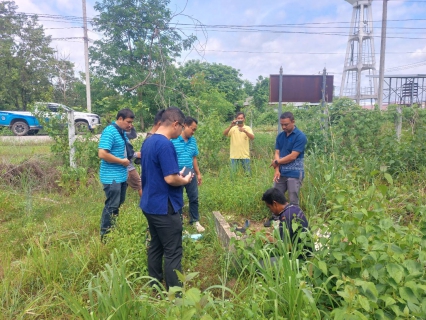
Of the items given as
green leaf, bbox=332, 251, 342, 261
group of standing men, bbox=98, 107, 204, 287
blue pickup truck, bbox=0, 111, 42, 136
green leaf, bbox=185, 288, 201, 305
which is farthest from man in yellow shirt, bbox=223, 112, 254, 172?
blue pickup truck, bbox=0, 111, 42, 136

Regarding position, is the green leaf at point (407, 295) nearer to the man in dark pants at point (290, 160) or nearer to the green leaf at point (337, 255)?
the green leaf at point (337, 255)

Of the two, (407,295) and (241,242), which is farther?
(241,242)

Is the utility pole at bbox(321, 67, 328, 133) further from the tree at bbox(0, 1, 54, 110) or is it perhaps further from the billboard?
the tree at bbox(0, 1, 54, 110)

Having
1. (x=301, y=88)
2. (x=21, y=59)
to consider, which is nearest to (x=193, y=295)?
(x=301, y=88)

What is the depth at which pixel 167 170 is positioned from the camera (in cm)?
241

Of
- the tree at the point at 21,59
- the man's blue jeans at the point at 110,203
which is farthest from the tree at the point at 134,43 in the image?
the tree at the point at 21,59

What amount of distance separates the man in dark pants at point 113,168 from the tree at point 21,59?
19032 mm

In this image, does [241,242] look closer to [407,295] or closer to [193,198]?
[407,295]

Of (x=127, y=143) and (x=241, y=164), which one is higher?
(x=127, y=143)

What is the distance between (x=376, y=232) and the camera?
5.95 feet

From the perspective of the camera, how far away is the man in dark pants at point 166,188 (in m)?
2.43

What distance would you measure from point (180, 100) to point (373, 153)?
159 inches

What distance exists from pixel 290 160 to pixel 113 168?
2.24 m

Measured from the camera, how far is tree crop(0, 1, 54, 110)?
19047 mm
